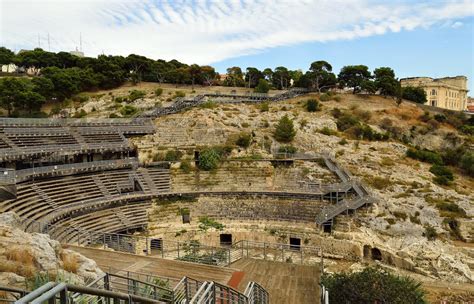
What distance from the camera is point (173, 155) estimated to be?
39.4 metres

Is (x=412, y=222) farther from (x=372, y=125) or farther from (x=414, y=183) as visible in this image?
(x=372, y=125)

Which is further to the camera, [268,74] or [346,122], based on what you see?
[268,74]

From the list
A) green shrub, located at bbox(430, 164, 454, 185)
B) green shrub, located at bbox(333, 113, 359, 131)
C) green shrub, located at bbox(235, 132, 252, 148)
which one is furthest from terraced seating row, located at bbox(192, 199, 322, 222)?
green shrub, located at bbox(333, 113, 359, 131)

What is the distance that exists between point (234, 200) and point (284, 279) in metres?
19.2

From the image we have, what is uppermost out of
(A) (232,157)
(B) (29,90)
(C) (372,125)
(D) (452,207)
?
(B) (29,90)

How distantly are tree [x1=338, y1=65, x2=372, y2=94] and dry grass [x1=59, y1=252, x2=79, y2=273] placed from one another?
2410 inches

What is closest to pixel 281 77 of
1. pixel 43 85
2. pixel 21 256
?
pixel 43 85

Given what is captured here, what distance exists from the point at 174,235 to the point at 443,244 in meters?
22.6

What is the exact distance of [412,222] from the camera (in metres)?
31.3

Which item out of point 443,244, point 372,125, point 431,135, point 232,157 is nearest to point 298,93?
point 372,125

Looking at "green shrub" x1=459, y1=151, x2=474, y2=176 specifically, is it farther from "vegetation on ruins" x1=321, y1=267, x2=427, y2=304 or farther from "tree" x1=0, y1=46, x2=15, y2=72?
"tree" x1=0, y1=46, x2=15, y2=72

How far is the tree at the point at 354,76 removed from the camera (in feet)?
212

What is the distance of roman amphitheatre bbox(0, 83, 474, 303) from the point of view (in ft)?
64.1

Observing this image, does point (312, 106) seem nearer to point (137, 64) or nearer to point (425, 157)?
point (425, 157)
